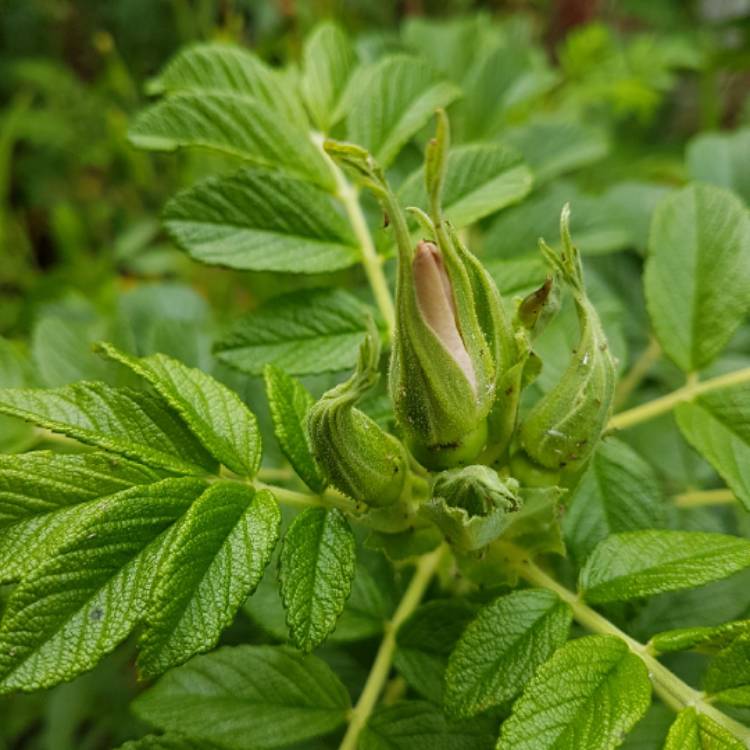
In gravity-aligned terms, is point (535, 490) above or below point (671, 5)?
above

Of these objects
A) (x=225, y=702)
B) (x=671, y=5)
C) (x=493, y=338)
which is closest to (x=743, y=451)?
(x=493, y=338)

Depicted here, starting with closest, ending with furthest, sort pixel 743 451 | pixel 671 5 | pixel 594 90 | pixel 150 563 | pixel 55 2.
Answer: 1. pixel 150 563
2. pixel 743 451
3. pixel 594 90
4. pixel 671 5
5. pixel 55 2

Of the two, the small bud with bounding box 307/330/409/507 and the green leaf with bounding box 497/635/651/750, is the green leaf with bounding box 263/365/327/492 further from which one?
the green leaf with bounding box 497/635/651/750

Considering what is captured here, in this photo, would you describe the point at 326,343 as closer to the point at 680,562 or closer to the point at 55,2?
the point at 680,562

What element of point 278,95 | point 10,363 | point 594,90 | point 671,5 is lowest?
point 671,5

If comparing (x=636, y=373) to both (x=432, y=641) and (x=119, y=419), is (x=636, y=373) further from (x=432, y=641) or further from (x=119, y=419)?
(x=119, y=419)

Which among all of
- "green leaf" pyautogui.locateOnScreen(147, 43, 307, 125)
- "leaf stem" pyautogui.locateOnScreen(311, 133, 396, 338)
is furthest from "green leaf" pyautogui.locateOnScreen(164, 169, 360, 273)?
"green leaf" pyautogui.locateOnScreen(147, 43, 307, 125)
